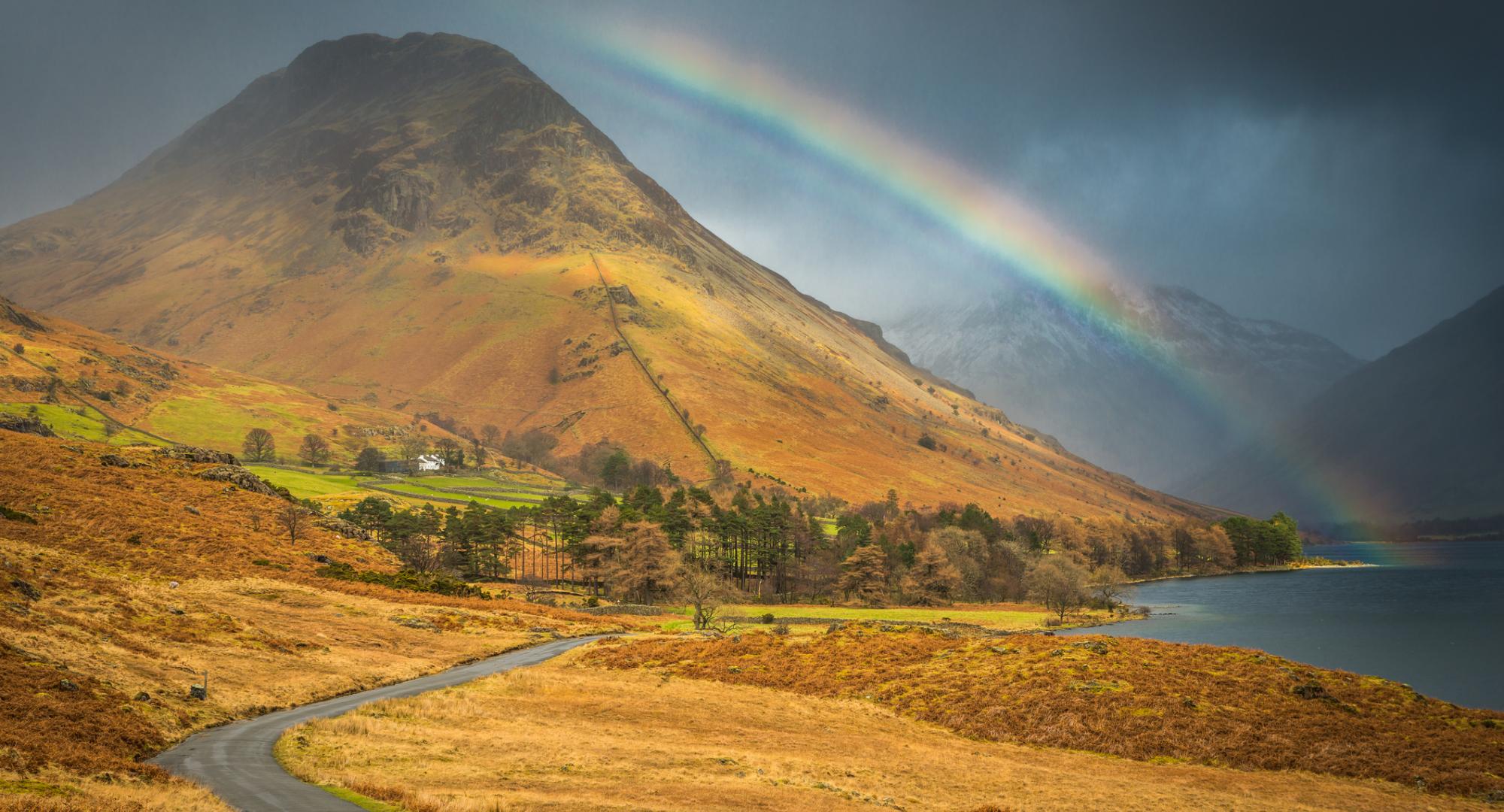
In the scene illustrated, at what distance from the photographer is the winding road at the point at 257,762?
24734 millimetres

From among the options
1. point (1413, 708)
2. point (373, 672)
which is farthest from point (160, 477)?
point (1413, 708)

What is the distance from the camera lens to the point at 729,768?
31.5m

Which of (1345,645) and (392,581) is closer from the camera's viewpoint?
(392,581)

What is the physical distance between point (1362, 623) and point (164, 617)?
14435 cm

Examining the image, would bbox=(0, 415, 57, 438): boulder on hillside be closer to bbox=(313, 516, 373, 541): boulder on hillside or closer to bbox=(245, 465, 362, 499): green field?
bbox=(313, 516, 373, 541): boulder on hillside

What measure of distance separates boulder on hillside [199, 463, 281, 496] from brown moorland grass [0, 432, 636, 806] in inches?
91.5

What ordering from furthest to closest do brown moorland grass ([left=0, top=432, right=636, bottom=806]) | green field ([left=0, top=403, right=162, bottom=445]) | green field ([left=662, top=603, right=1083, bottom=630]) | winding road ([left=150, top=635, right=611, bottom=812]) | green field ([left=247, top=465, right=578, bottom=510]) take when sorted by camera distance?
green field ([left=0, top=403, right=162, bottom=445]) → green field ([left=247, top=465, right=578, bottom=510]) → green field ([left=662, top=603, right=1083, bottom=630]) → brown moorland grass ([left=0, top=432, right=636, bottom=806]) → winding road ([left=150, top=635, right=611, bottom=812])

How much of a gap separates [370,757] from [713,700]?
19940 mm

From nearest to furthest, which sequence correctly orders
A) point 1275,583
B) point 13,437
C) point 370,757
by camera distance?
point 370,757, point 13,437, point 1275,583

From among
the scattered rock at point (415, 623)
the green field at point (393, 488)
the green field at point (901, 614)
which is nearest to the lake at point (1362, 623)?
Result: the green field at point (901, 614)

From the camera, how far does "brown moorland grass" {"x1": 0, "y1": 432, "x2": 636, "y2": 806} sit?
29969 millimetres

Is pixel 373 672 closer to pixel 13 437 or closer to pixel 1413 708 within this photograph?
pixel 1413 708

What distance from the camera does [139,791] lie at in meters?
23.4

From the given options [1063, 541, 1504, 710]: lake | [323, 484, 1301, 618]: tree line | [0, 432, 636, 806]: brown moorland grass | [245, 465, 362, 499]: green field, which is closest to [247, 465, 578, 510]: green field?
[245, 465, 362, 499]: green field
